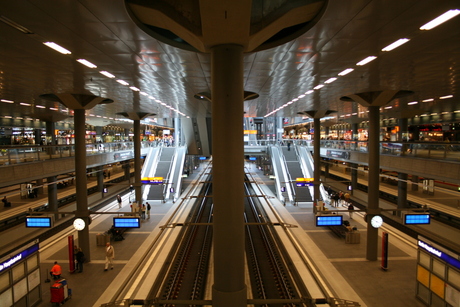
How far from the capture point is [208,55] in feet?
24.4

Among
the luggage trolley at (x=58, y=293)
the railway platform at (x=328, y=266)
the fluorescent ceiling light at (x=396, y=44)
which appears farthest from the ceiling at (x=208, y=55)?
the railway platform at (x=328, y=266)

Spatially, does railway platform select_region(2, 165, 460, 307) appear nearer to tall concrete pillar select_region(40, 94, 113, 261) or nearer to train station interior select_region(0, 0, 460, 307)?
train station interior select_region(0, 0, 460, 307)

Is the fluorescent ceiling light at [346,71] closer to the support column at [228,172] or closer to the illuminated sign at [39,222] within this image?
the support column at [228,172]

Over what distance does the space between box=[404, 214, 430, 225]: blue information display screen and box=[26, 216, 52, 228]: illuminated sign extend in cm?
1539

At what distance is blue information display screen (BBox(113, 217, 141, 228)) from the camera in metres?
13.6

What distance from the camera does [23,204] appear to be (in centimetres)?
2159

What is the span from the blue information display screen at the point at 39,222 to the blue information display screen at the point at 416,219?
1539 centimetres

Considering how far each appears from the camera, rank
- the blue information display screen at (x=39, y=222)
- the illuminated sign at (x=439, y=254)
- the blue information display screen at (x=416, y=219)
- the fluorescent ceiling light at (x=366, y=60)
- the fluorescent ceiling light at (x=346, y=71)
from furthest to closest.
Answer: the blue information display screen at (x=416, y=219) < the blue information display screen at (x=39, y=222) < the fluorescent ceiling light at (x=346, y=71) < the illuminated sign at (x=439, y=254) < the fluorescent ceiling light at (x=366, y=60)

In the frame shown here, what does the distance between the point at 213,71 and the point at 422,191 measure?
26.9 metres

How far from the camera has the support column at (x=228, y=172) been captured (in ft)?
18.8

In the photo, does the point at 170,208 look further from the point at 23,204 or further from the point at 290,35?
the point at 290,35

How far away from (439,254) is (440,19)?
707 cm

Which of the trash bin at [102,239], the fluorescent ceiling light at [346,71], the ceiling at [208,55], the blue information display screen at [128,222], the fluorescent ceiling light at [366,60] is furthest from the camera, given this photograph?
the trash bin at [102,239]

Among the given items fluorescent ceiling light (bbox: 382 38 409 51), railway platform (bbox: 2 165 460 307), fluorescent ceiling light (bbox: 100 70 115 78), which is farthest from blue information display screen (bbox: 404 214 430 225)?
fluorescent ceiling light (bbox: 100 70 115 78)
